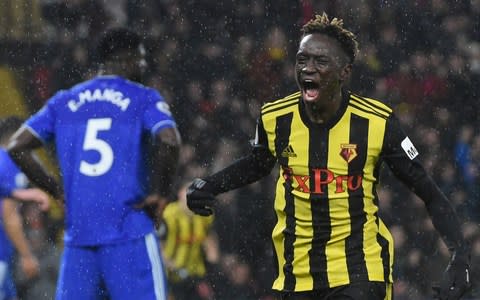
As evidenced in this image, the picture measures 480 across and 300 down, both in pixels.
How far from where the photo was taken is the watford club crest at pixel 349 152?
509cm

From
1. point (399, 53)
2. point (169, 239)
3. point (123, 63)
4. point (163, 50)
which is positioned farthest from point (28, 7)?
point (123, 63)

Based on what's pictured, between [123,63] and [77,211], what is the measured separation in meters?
0.72

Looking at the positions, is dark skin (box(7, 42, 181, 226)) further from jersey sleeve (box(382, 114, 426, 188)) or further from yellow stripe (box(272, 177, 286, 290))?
jersey sleeve (box(382, 114, 426, 188))

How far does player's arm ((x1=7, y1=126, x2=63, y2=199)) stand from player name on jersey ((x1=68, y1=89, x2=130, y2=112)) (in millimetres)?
243

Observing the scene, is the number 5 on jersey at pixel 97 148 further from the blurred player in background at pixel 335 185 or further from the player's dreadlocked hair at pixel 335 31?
the player's dreadlocked hair at pixel 335 31

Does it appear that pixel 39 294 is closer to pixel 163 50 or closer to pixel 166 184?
pixel 163 50

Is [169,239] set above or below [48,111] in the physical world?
below

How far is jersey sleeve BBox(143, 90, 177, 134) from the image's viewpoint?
19.6 feet

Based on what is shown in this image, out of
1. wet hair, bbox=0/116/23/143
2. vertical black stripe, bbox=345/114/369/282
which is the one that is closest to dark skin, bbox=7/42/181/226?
vertical black stripe, bbox=345/114/369/282

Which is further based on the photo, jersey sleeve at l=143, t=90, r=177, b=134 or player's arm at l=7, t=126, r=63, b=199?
player's arm at l=7, t=126, r=63, b=199

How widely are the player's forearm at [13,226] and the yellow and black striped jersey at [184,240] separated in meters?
1.38

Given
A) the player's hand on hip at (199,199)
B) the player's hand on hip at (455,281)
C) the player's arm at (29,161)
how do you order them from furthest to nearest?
the player's arm at (29,161) → the player's hand on hip at (199,199) → the player's hand on hip at (455,281)

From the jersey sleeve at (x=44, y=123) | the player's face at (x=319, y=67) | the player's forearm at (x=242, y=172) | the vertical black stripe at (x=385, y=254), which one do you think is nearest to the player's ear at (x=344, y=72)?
the player's face at (x=319, y=67)

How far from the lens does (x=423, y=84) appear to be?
9.30 m
